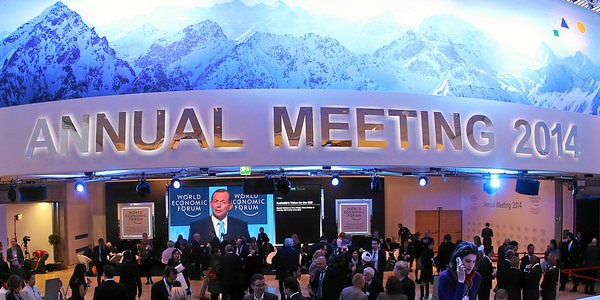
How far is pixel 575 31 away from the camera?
617 inches

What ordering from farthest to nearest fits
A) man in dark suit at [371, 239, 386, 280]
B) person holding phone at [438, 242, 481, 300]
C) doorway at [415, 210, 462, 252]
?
doorway at [415, 210, 462, 252], man in dark suit at [371, 239, 386, 280], person holding phone at [438, 242, 481, 300]

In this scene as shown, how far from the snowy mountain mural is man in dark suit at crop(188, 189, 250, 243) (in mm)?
7447

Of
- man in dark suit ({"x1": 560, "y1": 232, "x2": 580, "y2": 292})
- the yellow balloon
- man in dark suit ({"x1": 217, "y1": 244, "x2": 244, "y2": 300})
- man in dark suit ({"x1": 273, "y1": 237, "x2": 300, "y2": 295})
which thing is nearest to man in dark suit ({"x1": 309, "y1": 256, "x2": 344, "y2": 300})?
man in dark suit ({"x1": 217, "y1": 244, "x2": 244, "y2": 300})

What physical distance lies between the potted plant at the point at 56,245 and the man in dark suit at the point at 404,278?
13.3m

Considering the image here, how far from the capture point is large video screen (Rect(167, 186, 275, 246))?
19344 mm

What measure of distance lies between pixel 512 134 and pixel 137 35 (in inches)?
324

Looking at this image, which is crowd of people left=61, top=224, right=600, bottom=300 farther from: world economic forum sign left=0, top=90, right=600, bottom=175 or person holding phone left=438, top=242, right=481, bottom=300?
world economic forum sign left=0, top=90, right=600, bottom=175

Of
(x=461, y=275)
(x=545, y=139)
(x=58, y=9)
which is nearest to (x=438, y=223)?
(x=545, y=139)

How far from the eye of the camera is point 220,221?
19375mm

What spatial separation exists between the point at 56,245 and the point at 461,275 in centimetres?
1673

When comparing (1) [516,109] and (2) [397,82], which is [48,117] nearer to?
(2) [397,82]

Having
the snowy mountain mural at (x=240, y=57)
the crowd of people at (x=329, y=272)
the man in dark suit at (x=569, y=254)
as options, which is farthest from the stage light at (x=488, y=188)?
the man in dark suit at (x=569, y=254)

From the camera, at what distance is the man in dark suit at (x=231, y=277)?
10.6 meters

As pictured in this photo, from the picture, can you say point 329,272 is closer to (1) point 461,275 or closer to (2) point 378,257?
(2) point 378,257
